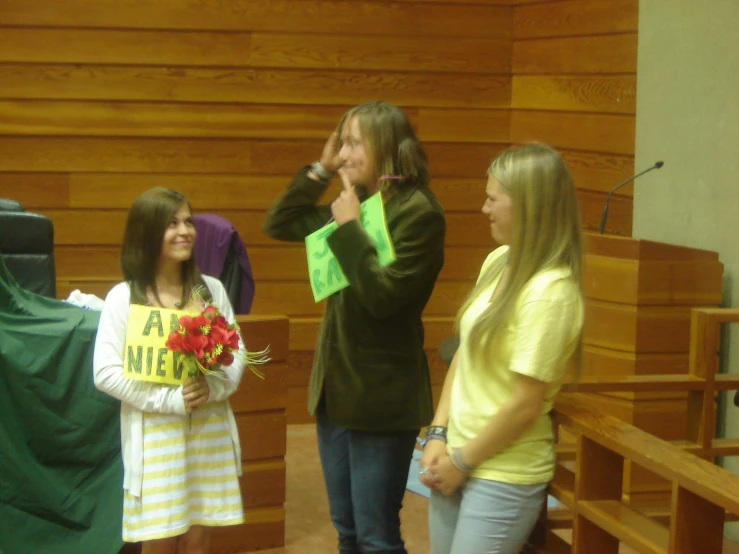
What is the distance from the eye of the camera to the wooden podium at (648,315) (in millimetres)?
3926

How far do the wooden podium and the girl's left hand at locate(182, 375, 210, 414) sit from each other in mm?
1847

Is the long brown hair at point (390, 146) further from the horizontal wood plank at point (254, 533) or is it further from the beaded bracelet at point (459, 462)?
the horizontal wood plank at point (254, 533)

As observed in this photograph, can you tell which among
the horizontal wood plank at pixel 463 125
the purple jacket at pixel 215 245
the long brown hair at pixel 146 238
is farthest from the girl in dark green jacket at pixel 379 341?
the horizontal wood plank at pixel 463 125

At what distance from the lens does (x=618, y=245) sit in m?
3.97

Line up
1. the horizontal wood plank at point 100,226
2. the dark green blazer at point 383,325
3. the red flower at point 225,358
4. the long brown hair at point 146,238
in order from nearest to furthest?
1. the dark green blazer at point 383,325
2. the red flower at point 225,358
3. the long brown hair at point 146,238
4. the horizontal wood plank at point 100,226

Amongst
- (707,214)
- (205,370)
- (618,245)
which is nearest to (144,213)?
(205,370)

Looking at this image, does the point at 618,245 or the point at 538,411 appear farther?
the point at 618,245

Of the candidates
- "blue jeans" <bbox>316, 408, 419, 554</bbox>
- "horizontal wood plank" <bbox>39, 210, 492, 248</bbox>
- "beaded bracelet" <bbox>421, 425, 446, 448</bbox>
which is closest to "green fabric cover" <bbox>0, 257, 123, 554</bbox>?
"blue jeans" <bbox>316, 408, 419, 554</bbox>

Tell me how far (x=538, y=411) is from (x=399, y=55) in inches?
147

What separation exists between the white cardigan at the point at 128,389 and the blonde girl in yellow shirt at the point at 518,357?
2.81ft

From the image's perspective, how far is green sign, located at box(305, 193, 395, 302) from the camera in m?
2.30

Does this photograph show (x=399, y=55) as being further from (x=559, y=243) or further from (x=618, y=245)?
(x=559, y=243)

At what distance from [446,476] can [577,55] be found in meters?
3.48

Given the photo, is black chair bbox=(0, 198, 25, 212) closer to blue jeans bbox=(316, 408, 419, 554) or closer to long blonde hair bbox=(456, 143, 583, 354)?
blue jeans bbox=(316, 408, 419, 554)
